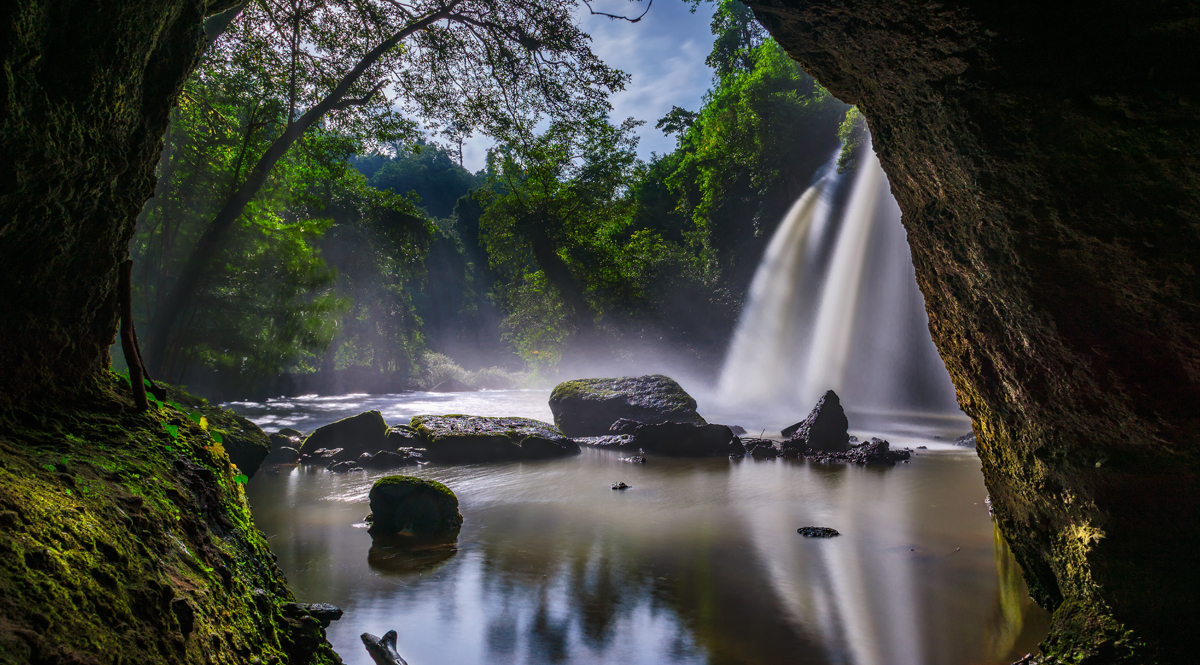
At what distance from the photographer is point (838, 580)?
17.4ft

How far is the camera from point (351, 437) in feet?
39.7

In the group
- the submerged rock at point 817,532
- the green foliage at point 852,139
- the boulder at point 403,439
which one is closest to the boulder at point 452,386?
the green foliage at point 852,139

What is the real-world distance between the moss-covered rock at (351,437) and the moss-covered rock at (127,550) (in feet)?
32.8

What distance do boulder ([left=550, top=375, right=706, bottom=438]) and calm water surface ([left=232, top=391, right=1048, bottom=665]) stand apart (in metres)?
4.85

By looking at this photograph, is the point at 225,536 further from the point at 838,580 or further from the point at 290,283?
the point at 290,283

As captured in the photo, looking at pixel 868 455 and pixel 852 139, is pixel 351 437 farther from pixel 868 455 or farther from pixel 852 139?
pixel 852 139

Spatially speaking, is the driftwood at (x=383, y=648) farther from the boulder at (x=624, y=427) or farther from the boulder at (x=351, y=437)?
the boulder at (x=624, y=427)

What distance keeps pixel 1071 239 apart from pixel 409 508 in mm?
6262

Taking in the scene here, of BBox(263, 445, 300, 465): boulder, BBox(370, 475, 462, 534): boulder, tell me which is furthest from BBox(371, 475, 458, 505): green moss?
BBox(263, 445, 300, 465): boulder

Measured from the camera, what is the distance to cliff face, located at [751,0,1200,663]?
212cm

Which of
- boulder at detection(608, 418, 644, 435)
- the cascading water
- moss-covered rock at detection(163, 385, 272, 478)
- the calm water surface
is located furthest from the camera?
the cascading water

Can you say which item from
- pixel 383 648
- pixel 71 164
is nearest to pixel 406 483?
pixel 383 648

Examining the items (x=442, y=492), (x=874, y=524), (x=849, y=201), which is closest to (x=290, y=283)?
(x=442, y=492)

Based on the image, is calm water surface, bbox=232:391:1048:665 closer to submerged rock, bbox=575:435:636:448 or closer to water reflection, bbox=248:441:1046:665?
water reflection, bbox=248:441:1046:665
